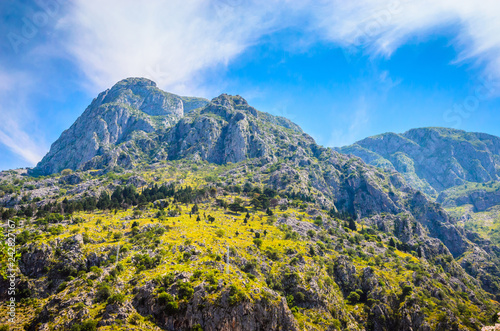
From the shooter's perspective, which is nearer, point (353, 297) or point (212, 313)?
point (212, 313)

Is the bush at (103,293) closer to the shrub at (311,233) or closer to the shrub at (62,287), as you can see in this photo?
the shrub at (62,287)

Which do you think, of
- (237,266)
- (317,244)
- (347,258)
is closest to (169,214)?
(237,266)

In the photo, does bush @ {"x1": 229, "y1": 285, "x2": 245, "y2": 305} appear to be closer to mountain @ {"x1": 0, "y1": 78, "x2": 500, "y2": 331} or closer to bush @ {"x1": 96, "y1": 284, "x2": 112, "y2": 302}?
mountain @ {"x1": 0, "y1": 78, "x2": 500, "y2": 331}

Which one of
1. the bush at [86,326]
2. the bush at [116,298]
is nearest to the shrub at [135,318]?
the bush at [116,298]

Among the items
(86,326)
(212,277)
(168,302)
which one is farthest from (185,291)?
(86,326)

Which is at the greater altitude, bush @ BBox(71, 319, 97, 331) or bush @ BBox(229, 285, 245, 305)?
bush @ BBox(229, 285, 245, 305)

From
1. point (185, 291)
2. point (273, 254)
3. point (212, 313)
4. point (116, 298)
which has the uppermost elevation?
point (273, 254)

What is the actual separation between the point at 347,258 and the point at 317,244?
54.8 ft

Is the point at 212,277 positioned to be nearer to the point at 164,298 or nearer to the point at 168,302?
the point at 168,302

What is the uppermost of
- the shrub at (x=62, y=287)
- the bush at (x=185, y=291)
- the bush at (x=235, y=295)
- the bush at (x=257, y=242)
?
the bush at (x=257, y=242)

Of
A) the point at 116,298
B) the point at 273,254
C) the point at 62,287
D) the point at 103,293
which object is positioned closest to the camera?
the point at 116,298

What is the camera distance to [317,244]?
5561 inches

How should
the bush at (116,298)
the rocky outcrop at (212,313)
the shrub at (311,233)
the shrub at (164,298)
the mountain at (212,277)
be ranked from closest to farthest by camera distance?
the bush at (116,298)
the rocky outcrop at (212,313)
the mountain at (212,277)
the shrub at (164,298)
the shrub at (311,233)

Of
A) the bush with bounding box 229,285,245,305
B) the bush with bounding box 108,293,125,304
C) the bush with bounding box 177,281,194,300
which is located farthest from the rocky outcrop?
the bush with bounding box 108,293,125,304
